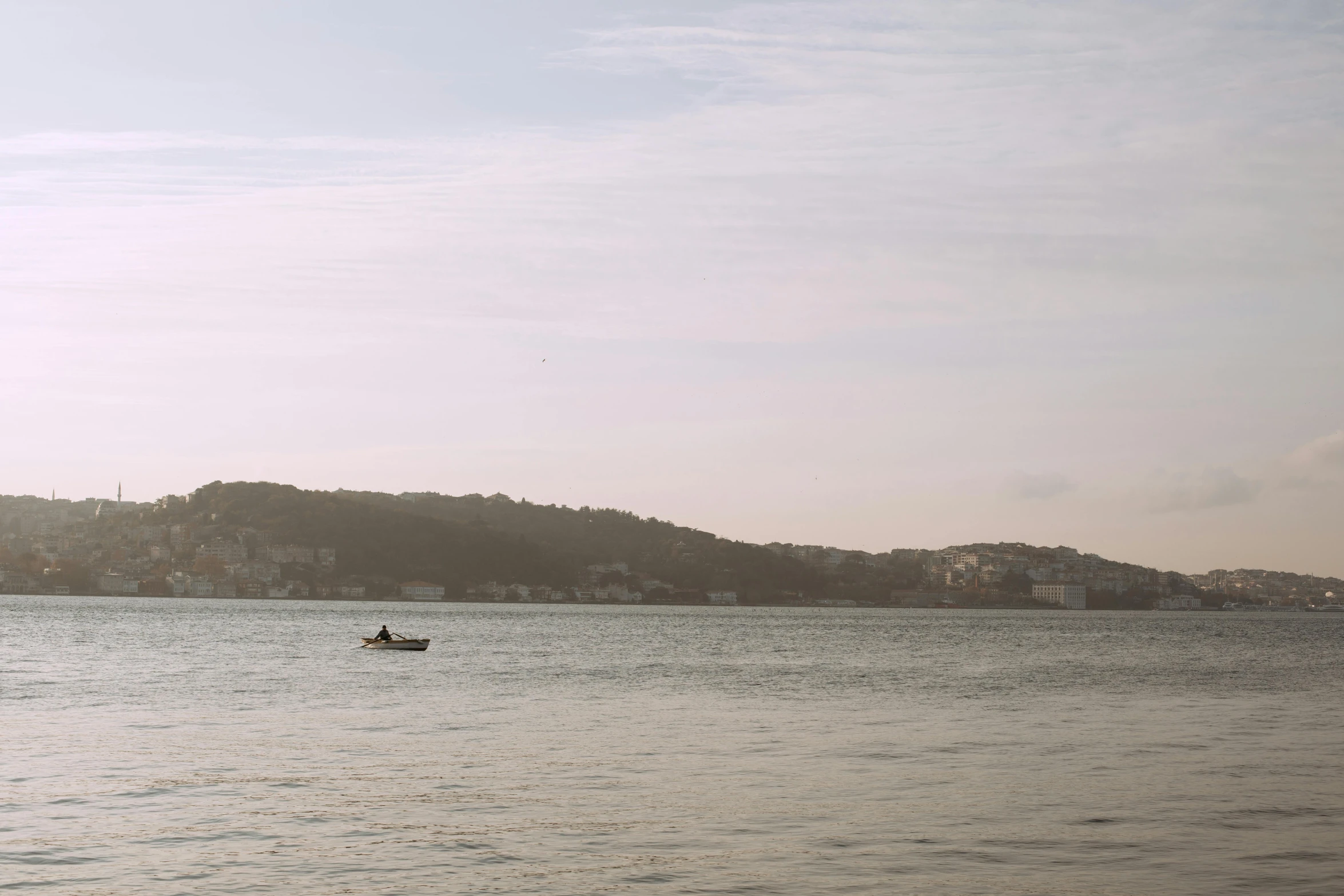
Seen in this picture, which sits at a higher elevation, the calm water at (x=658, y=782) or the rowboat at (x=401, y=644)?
the calm water at (x=658, y=782)

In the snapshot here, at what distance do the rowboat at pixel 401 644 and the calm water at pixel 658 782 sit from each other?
1642cm

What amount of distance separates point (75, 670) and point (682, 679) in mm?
26966

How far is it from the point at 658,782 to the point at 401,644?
55.8 m

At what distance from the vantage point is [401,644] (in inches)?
3095

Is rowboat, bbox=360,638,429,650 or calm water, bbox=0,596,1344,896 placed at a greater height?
calm water, bbox=0,596,1344,896

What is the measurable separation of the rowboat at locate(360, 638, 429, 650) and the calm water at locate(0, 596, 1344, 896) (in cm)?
1642

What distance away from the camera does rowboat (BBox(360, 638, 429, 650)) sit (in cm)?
7831

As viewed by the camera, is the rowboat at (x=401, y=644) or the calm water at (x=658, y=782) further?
the rowboat at (x=401, y=644)

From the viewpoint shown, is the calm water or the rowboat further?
the rowboat

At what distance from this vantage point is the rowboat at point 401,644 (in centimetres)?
7831

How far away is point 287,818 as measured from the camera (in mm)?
21219

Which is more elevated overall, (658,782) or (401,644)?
(658,782)

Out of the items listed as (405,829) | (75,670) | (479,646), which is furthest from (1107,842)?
(479,646)

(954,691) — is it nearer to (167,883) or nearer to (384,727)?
(384,727)
